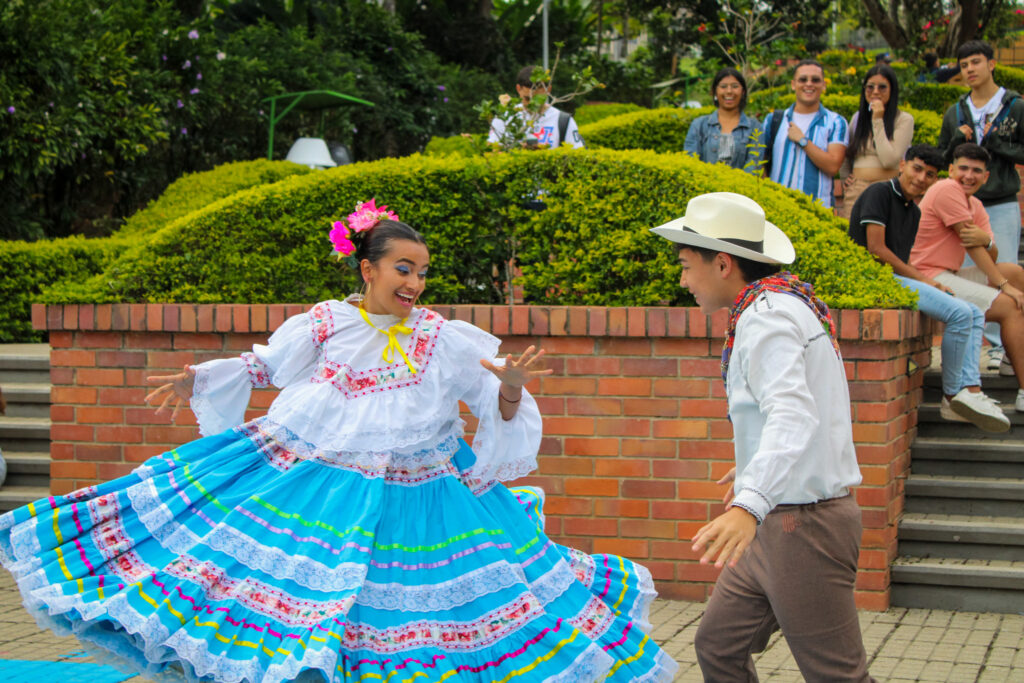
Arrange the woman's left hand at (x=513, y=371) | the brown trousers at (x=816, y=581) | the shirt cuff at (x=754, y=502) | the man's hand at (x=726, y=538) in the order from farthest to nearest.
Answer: the woman's left hand at (x=513, y=371) < the brown trousers at (x=816, y=581) < the shirt cuff at (x=754, y=502) < the man's hand at (x=726, y=538)

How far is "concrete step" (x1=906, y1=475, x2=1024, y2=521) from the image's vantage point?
229 inches

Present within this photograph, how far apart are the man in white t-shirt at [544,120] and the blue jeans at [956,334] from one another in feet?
8.46

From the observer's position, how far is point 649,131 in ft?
36.4

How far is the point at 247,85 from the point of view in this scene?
51.9ft

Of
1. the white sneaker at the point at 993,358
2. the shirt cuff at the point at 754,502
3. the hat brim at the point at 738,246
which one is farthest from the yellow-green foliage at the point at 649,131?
the shirt cuff at the point at 754,502

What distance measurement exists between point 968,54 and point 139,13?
9.58 metres

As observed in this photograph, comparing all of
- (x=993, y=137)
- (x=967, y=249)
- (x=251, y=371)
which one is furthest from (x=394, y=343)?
(x=993, y=137)

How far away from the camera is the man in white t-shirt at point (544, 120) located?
7.29m

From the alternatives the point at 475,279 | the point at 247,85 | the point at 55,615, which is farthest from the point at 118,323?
the point at 247,85

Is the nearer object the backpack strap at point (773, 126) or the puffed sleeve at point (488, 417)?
the puffed sleeve at point (488, 417)

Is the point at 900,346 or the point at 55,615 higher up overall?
the point at 900,346

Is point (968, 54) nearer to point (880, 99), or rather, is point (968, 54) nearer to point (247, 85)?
→ point (880, 99)

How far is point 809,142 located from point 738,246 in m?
4.75

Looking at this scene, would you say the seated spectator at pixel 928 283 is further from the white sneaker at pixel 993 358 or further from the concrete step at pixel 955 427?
the white sneaker at pixel 993 358
